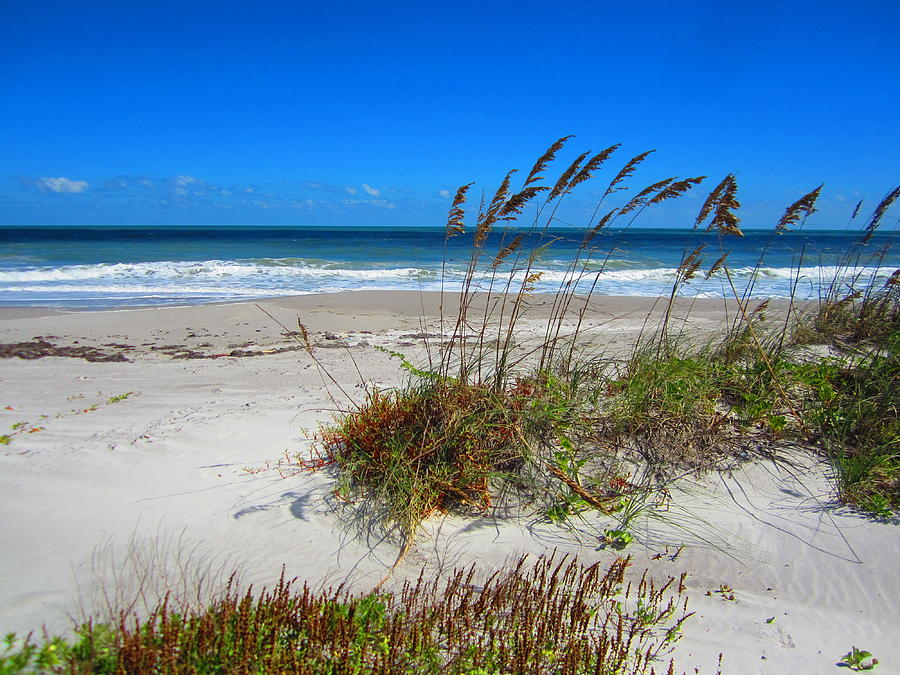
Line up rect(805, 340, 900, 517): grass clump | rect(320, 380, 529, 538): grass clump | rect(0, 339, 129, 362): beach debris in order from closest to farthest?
rect(320, 380, 529, 538): grass clump < rect(805, 340, 900, 517): grass clump < rect(0, 339, 129, 362): beach debris

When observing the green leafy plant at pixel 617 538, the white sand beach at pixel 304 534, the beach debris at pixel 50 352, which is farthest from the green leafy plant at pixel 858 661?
the beach debris at pixel 50 352

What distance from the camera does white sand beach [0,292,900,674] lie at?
8.02 feet

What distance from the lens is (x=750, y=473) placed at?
3.52m

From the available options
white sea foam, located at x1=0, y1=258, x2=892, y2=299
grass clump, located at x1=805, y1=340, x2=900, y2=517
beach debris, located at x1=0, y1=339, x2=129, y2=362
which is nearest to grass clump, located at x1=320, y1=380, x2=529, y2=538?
grass clump, located at x1=805, y1=340, x2=900, y2=517

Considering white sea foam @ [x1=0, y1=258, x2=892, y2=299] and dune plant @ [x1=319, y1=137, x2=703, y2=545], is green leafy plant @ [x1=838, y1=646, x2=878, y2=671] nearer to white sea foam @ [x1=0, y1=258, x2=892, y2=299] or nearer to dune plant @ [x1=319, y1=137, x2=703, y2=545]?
dune plant @ [x1=319, y1=137, x2=703, y2=545]

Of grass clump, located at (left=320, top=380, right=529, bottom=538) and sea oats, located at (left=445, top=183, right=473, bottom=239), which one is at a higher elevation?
sea oats, located at (left=445, top=183, right=473, bottom=239)

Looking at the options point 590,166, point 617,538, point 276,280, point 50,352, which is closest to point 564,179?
point 590,166

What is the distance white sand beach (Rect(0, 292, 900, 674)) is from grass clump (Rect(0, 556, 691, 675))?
23 cm

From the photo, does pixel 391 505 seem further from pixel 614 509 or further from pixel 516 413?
pixel 614 509

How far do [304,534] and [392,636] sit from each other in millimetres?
1084

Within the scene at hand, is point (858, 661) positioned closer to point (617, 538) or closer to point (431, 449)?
point (617, 538)

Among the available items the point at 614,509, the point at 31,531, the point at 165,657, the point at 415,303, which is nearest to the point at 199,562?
the point at 165,657

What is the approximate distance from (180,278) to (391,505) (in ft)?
57.7

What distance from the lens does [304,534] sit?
9.86 ft
